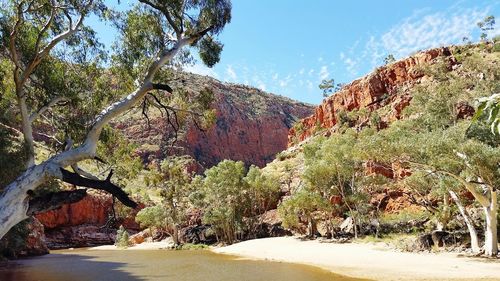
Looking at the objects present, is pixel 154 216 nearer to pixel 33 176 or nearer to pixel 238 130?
pixel 33 176

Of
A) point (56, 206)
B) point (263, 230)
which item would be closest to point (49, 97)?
point (56, 206)

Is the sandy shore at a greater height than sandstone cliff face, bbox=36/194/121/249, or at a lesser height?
lesser

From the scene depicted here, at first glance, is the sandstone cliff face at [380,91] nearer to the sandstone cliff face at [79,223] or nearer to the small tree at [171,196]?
the small tree at [171,196]

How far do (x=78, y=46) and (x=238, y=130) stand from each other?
418 feet

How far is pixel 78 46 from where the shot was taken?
13758 mm

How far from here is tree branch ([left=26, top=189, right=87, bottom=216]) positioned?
29.3ft

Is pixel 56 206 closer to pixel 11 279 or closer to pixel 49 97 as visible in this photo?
pixel 49 97

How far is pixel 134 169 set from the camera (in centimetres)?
1645

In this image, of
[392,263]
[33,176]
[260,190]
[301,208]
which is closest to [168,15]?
[33,176]

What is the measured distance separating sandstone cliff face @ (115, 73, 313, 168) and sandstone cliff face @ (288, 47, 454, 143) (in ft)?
135

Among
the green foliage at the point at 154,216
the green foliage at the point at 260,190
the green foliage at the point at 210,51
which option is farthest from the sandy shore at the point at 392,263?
the green foliage at the point at 154,216

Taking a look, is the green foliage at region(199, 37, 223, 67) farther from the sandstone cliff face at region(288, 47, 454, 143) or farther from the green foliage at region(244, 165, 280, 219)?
the sandstone cliff face at region(288, 47, 454, 143)

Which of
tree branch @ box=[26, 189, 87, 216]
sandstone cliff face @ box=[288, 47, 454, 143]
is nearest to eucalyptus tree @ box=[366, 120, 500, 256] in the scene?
tree branch @ box=[26, 189, 87, 216]

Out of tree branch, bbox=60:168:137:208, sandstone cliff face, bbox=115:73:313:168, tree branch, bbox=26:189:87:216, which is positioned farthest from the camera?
sandstone cliff face, bbox=115:73:313:168
